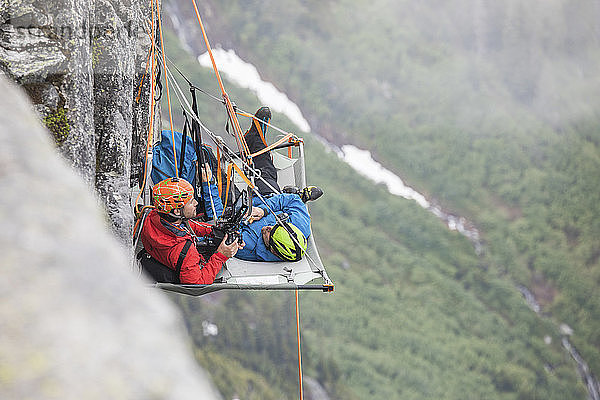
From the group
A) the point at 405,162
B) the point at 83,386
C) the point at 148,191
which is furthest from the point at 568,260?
the point at 83,386

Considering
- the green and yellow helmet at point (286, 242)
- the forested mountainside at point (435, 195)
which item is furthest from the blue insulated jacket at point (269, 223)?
the forested mountainside at point (435, 195)

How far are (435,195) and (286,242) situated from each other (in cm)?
1769

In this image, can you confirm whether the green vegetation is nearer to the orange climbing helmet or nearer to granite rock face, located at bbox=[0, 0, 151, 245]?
granite rock face, located at bbox=[0, 0, 151, 245]

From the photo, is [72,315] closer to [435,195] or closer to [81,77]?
[81,77]

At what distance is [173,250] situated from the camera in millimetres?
2746

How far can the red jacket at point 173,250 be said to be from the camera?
8.98 feet

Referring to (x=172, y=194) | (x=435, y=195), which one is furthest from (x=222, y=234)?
(x=435, y=195)

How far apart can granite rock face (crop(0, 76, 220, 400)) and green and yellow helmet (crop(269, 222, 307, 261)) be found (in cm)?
274

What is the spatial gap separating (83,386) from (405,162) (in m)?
20.6

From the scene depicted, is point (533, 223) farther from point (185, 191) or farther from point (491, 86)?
point (185, 191)

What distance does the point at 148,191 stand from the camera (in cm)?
312

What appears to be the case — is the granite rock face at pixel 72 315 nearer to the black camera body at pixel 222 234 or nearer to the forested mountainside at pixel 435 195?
the black camera body at pixel 222 234

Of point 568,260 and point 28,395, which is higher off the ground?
point 28,395

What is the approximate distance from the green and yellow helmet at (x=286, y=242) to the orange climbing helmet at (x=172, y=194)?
28.0 inches
